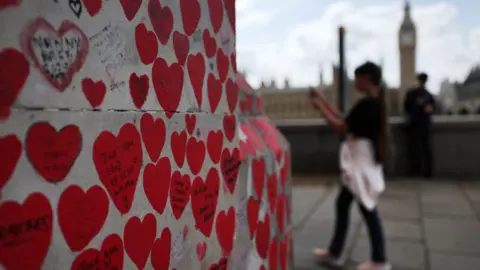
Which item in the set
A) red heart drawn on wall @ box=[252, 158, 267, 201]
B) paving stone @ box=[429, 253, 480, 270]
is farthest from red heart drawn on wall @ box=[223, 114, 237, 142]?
paving stone @ box=[429, 253, 480, 270]

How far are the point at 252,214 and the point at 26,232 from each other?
1.24 m

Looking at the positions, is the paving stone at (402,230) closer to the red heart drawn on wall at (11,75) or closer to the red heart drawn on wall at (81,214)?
the red heart drawn on wall at (81,214)

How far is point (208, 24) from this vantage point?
1634mm

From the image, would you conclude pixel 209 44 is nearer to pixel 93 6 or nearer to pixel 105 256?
pixel 93 6

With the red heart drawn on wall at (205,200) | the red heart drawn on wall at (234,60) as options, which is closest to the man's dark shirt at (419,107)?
the red heart drawn on wall at (234,60)

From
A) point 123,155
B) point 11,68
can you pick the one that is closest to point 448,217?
point 123,155

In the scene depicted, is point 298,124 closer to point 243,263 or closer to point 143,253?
point 243,263

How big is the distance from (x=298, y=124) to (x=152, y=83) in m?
7.92

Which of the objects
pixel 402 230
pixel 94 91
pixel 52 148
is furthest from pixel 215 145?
pixel 402 230

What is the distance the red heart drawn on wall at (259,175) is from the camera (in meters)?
2.04

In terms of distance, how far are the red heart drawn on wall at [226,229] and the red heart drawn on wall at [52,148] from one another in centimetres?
82

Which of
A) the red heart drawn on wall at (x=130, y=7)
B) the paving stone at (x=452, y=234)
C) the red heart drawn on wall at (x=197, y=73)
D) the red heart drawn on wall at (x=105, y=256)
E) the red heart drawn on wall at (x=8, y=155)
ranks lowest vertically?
the paving stone at (x=452, y=234)

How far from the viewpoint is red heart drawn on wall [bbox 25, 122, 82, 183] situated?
0.89m

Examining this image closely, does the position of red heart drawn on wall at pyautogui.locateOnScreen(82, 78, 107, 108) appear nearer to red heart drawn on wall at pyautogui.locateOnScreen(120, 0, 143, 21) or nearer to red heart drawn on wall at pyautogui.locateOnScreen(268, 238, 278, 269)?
red heart drawn on wall at pyautogui.locateOnScreen(120, 0, 143, 21)
